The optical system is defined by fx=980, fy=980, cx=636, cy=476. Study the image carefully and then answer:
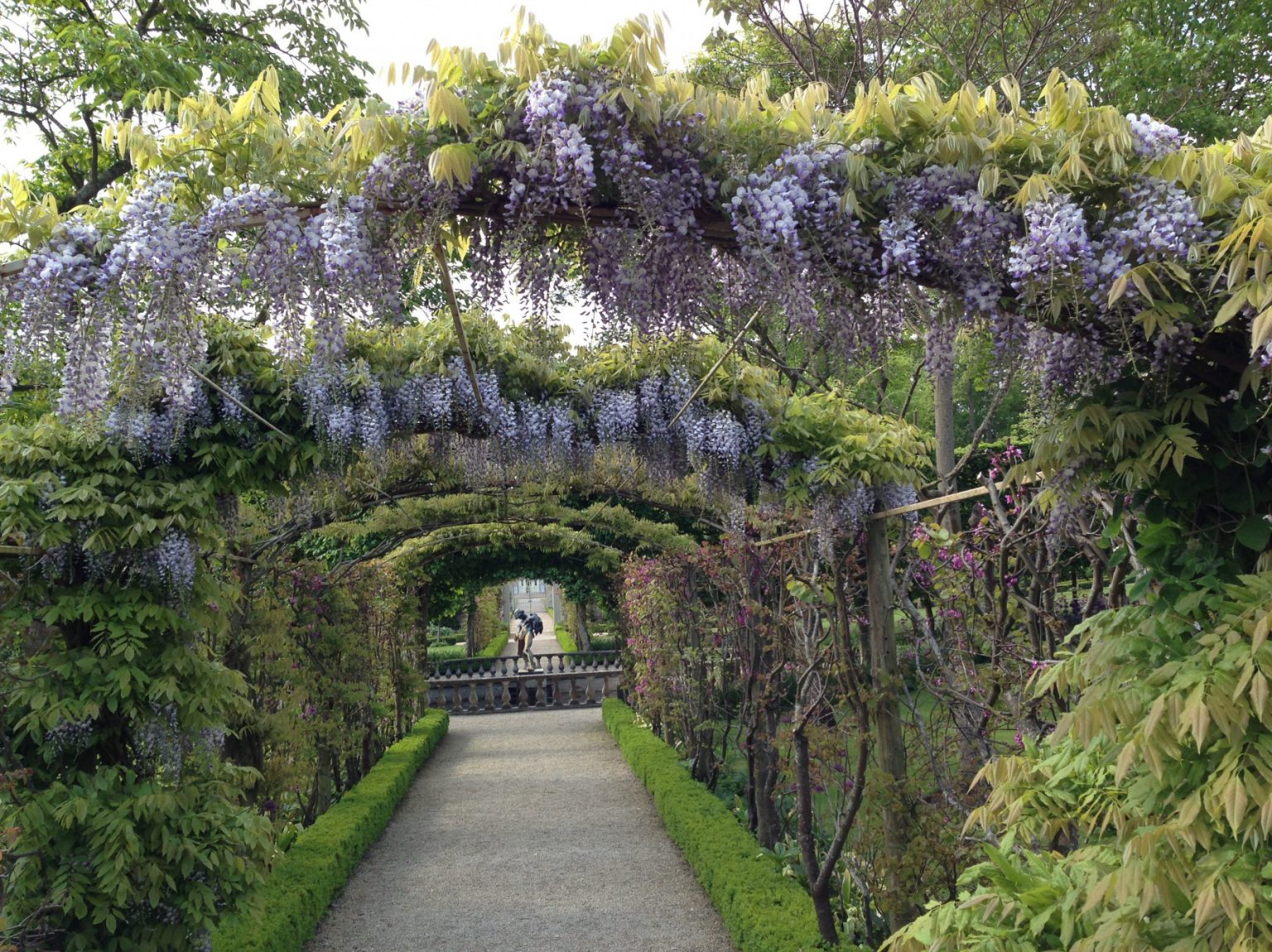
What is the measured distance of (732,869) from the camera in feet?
16.1

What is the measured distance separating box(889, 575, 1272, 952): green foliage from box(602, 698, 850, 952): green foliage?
1964 mm

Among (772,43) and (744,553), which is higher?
(772,43)

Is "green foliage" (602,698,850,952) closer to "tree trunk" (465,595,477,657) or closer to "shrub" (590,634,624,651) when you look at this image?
"tree trunk" (465,595,477,657)

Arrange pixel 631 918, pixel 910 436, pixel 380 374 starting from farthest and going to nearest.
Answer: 1. pixel 631 918
2. pixel 910 436
3. pixel 380 374

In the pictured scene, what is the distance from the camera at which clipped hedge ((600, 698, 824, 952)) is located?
405 cm

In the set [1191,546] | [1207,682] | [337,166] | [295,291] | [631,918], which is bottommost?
[631,918]

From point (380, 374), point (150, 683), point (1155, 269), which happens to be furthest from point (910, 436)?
point (150, 683)

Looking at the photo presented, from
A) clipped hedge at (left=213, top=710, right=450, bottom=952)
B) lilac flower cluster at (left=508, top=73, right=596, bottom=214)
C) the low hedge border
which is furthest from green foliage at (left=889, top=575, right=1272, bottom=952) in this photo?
the low hedge border

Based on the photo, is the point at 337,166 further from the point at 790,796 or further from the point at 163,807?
the point at 790,796

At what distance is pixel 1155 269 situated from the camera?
75.2 inches

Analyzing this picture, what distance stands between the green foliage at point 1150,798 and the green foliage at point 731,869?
196 centimetres

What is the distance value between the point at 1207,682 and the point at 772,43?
8.44 m

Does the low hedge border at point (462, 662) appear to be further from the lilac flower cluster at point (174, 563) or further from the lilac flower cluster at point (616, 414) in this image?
the lilac flower cluster at point (174, 563)

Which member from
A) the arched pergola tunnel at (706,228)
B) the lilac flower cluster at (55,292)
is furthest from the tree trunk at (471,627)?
the lilac flower cluster at (55,292)
